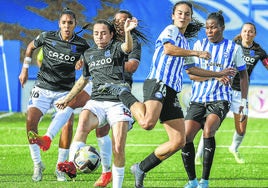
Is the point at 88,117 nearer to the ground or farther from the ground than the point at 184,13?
nearer to the ground

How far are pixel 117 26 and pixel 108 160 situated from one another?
179cm

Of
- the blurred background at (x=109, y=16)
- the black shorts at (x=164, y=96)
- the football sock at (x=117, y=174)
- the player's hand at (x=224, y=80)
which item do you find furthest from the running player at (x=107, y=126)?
the blurred background at (x=109, y=16)

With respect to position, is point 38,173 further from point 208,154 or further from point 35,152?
point 208,154

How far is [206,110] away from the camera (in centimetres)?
1069

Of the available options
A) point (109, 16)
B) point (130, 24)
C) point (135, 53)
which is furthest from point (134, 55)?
point (109, 16)

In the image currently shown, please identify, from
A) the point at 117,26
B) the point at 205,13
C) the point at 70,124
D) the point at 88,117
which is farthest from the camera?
the point at 205,13

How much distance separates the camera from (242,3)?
25.1 m

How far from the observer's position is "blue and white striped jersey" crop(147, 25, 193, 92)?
385 inches

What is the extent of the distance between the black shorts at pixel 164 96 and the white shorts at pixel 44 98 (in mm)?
1966

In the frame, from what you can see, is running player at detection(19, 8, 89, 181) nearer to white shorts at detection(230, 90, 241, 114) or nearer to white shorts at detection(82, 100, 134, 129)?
white shorts at detection(82, 100, 134, 129)

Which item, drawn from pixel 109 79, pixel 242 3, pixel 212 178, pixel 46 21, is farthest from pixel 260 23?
pixel 109 79

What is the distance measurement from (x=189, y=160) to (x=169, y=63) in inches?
53.4

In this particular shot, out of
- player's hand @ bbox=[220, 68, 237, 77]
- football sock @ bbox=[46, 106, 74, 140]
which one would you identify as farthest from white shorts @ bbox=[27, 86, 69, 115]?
player's hand @ bbox=[220, 68, 237, 77]

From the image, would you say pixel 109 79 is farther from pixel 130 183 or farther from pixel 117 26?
pixel 130 183
